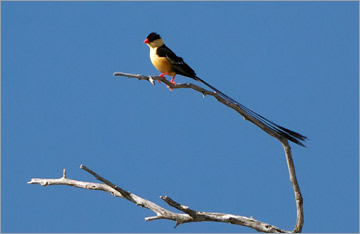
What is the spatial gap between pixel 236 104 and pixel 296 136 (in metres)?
0.50

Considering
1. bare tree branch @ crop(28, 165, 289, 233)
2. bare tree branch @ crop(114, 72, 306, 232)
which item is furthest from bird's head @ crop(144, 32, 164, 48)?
bare tree branch @ crop(28, 165, 289, 233)

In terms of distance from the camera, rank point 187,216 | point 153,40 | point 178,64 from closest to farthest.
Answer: point 187,216 → point 178,64 → point 153,40

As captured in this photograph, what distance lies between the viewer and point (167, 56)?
462cm

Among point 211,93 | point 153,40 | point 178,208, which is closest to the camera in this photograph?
point 178,208

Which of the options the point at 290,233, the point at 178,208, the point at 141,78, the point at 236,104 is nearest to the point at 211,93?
the point at 236,104

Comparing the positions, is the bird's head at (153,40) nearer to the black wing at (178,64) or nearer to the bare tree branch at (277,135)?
the black wing at (178,64)

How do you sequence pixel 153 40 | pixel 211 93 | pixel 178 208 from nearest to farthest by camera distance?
pixel 178 208
pixel 211 93
pixel 153 40

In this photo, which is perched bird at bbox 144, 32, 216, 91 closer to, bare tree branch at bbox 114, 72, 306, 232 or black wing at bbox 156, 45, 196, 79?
black wing at bbox 156, 45, 196, 79


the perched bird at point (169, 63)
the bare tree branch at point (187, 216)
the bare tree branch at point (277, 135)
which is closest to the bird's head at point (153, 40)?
the perched bird at point (169, 63)

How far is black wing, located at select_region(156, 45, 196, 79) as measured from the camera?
461 centimetres

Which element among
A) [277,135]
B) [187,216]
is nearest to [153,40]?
[277,135]

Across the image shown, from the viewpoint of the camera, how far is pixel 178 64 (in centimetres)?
461

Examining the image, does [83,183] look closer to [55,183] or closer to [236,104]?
[55,183]

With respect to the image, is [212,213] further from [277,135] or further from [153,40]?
[153,40]
